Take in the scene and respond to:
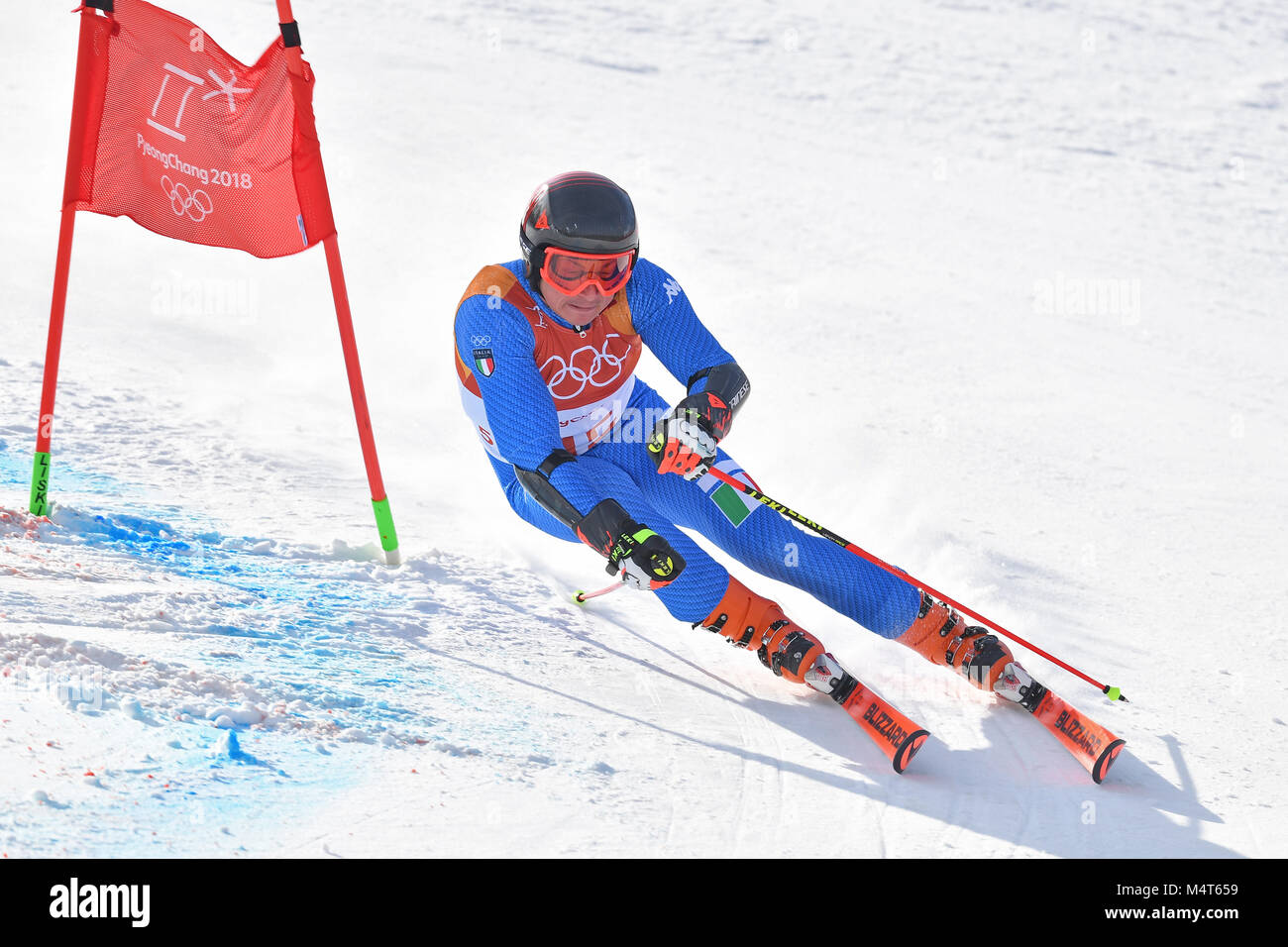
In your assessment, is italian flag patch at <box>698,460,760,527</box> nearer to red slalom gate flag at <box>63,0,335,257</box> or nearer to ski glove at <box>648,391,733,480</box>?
ski glove at <box>648,391,733,480</box>

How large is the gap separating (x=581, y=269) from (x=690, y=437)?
2.14 ft

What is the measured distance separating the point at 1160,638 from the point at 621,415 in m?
2.20

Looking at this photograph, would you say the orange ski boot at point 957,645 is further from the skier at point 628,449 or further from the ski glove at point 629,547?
the ski glove at point 629,547

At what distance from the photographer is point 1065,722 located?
3770mm

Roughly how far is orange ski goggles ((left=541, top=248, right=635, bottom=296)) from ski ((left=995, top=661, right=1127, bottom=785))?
185 centimetres

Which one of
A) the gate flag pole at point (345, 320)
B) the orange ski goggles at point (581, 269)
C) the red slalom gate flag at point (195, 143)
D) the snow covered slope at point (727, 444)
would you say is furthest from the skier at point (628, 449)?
the red slalom gate flag at point (195, 143)

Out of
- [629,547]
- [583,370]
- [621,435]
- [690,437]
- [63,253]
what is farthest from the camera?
[621,435]

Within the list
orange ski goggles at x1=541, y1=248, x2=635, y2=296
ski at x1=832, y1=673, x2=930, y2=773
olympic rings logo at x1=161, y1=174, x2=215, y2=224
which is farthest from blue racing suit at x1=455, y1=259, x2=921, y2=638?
olympic rings logo at x1=161, y1=174, x2=215, y2=224

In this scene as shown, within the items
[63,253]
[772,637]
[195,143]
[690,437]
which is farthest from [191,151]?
[772,637]

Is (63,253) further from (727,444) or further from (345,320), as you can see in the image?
(727,444)

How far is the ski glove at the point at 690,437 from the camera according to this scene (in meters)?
3.88

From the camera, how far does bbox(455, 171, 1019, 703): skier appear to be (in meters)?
3.86

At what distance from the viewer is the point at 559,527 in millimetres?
4367
